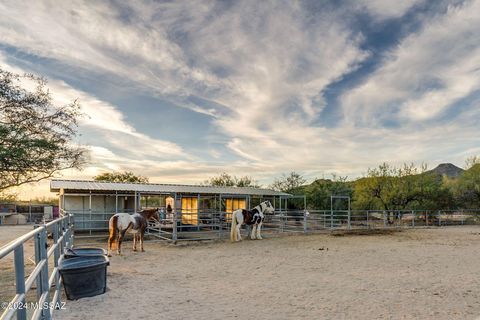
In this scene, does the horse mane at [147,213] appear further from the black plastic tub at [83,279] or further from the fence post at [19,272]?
the fence post at [19,272]

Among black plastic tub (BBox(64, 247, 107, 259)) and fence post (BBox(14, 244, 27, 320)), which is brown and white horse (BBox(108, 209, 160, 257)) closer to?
black plastic tub (BBox(64, 247, 107, 259))

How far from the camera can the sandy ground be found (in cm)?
418

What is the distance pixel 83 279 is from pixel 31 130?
3.58 m

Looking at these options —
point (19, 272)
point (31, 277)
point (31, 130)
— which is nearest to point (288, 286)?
point (31, 277)

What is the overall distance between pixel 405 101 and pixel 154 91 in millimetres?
11320

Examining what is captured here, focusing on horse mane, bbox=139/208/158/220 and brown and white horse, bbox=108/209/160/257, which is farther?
horse mane, bbox=139/208/158/220

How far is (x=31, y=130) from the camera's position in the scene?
21.5 feet

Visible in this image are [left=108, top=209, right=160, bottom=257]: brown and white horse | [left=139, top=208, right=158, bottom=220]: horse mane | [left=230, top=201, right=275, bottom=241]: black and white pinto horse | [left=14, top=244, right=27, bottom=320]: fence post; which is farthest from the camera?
[left=230, top=201, right=275, bottom=241]: black and white pinto horse

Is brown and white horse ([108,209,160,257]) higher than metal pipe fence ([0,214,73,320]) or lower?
lower

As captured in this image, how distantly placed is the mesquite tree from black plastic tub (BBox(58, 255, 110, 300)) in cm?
228

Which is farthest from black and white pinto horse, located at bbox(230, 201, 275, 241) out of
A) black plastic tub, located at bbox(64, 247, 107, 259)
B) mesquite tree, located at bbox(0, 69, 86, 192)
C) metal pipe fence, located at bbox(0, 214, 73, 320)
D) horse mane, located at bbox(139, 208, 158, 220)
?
metal pipe fence, located at bbox(0, 214, 73, 320)

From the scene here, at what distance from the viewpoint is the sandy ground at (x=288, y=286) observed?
418 cm

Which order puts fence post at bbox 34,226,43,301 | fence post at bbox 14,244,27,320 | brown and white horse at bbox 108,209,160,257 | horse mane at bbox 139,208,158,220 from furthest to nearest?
horse mane at bbox 139,208,158,220
brown and white horse at bbox 108,209,160,257
fence post at bbox 34,226,43,301
fence post at bbox 14,244,27,320

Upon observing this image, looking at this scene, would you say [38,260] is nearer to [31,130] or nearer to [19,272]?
[19,272]
